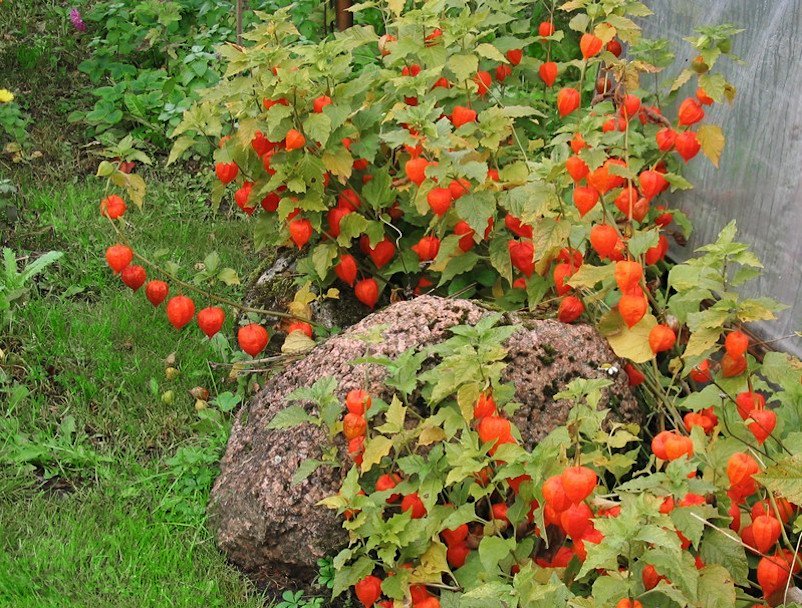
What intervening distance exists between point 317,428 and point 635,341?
96 centimetres

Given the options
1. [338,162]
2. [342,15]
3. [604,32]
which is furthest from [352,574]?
[342,15]

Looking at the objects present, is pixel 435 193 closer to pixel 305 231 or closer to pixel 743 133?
pixel 305 231

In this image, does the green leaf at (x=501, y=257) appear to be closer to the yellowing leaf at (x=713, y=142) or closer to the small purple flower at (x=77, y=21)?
the yellowing leaf at (x=713, y=142)

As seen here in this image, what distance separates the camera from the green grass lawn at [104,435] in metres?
3.12

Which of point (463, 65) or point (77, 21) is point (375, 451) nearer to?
point (463, 65)

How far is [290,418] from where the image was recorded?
301 centimetres

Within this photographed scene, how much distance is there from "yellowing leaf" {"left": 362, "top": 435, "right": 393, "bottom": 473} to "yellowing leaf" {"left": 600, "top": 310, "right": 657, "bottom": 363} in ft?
2.37

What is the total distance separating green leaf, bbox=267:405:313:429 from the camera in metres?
3.00

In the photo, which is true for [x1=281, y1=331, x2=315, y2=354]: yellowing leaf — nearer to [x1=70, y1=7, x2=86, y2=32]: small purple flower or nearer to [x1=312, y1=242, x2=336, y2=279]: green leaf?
[x1=312, y1=242, x2=336, y2=279]: green leaf

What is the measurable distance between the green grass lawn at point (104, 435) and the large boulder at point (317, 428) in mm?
121

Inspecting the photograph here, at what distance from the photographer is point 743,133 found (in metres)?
3.75

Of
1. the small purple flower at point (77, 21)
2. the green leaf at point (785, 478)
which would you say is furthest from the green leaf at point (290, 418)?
the small purple flower at point (77, 21)

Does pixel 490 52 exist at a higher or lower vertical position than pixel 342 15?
higher

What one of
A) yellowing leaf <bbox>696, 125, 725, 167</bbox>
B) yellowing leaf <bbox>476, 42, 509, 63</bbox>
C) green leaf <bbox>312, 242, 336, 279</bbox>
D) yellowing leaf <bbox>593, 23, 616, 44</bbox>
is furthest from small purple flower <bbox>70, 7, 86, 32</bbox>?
yellowing leaf <bbox>696, 125, 725, 167</bbox>
